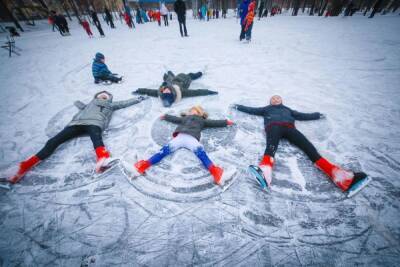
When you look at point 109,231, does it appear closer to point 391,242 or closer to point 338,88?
point 391,242

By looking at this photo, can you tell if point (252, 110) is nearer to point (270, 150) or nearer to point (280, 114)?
point (280, 114)

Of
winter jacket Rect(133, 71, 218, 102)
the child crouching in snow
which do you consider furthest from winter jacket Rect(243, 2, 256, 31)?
the child crouching in snow

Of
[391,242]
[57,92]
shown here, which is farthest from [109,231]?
[57,92]

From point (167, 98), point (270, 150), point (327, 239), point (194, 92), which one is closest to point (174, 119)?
point (167, 98)

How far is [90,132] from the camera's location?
280cm

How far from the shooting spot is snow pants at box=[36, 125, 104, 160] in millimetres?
2589

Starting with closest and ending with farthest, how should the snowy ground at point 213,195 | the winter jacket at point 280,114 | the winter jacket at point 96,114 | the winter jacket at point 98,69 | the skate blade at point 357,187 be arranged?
the snowy ground at point 213,195 → the skate blade at point 357,187 → the winter jacket at point 280,114 → the winter jacket at point 96,114 → the winter jacket at point 98,69

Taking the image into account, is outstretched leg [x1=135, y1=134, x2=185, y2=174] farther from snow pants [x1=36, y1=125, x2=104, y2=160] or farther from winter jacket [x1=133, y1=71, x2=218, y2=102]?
winter jacket [x1=133, y1=71, x2=218, y2=102]

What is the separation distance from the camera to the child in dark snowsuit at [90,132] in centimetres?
240

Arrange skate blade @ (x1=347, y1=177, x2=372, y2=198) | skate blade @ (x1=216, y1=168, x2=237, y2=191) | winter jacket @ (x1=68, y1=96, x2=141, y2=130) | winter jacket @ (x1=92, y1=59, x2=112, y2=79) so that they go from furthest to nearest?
winter jacket @ (x1=92, y1=59, x2=112, y2=79) < winter jacket @ (x1=68, y1=96, x2=141, y2=130) < skate blade @ (x1=216, y1=168, x2=237, y2=191) < skate blade @ (x1=347, y1=177, x2=372, y2=198)

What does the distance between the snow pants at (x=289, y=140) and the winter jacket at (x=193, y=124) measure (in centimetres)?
83

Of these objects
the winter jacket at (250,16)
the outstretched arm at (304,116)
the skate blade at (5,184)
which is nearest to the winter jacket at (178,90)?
the outstretched arm at (304,116)

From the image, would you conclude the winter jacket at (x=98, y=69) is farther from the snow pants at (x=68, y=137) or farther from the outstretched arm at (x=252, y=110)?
the outstretched arm at (x=252, y=110)

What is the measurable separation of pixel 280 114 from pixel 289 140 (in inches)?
19.3
